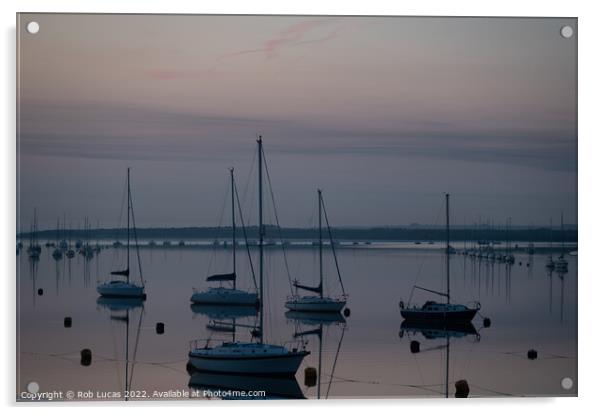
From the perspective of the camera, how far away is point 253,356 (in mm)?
6992

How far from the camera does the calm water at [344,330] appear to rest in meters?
6.67

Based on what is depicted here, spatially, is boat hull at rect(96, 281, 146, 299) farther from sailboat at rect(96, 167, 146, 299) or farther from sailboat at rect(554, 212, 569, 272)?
sailboat at rect(554, 212, 569, 272)

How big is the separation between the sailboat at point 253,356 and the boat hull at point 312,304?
0.87 ft

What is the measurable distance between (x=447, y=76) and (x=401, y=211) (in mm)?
991

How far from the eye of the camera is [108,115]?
22.4 feet

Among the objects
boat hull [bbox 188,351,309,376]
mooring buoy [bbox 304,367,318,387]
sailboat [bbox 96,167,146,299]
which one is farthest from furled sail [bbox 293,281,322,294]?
sailboat [bbox 96,167,146,299]

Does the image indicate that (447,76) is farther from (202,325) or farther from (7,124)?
(7,124)

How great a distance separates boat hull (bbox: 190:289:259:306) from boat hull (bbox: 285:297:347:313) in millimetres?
260

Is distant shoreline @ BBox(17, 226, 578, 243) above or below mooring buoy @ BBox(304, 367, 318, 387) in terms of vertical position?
above

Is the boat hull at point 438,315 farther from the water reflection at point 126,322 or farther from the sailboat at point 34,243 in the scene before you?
the sailboat at point 34,243

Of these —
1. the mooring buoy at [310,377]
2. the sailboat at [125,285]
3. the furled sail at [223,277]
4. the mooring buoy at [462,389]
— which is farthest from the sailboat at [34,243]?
the mooring buoy at [462,389]

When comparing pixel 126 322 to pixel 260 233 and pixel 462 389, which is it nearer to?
pixel 260 233

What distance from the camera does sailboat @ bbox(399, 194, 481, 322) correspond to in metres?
6.80
